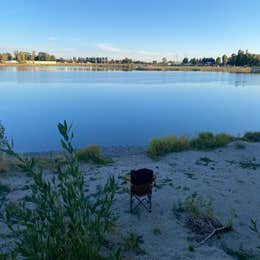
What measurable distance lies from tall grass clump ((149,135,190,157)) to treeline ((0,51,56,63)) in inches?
3586

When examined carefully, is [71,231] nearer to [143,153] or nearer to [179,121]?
[143,153]

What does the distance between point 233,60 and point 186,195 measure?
93.7 m

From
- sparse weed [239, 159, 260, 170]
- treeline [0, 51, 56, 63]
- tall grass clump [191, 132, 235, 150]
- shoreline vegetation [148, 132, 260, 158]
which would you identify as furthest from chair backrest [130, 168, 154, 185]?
treeline [0, 51, 56, 63]

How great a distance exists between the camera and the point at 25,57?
9525 cm

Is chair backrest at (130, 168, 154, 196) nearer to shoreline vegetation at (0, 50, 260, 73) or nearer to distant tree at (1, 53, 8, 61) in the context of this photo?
Result: shoreline vegetation at (0, 50, 260, 73)

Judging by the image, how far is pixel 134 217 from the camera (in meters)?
3.61

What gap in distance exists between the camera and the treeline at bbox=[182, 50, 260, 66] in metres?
77.4

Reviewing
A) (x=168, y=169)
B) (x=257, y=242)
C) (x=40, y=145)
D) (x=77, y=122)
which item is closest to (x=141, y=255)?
(x=257, y=242)

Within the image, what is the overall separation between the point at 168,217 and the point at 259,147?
222 inches

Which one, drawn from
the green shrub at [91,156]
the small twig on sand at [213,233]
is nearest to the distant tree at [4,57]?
the green shrub at [91,156]

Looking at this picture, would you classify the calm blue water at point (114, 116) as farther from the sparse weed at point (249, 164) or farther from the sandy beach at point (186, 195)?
the sparse weed at point (249, 164)

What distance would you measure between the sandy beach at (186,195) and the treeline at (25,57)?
9242 cm

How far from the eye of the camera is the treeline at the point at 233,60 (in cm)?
7744

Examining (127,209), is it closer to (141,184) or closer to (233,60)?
(141,184)
